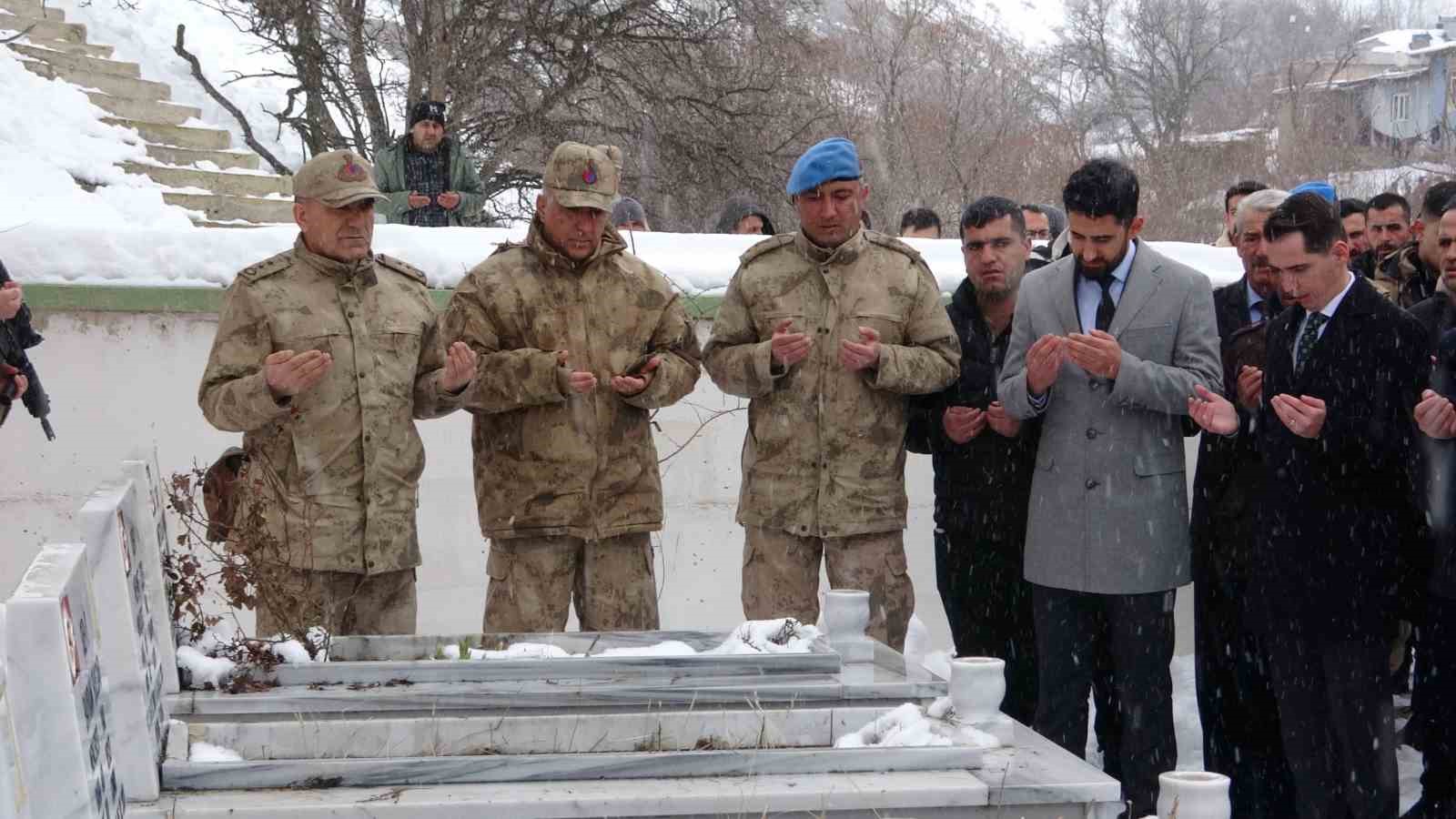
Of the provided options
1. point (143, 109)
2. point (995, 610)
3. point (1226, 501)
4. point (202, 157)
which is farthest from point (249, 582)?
point (143, 109)

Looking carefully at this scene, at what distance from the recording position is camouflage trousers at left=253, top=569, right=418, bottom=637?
15.6 ft

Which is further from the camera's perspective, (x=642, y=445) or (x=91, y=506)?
(x=642, y=445)

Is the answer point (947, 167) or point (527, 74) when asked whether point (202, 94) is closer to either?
point (527, 74)

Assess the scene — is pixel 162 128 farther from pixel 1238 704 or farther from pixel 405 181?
pixel 1238 704

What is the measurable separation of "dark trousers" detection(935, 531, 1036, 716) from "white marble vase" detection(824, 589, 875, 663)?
1343mm

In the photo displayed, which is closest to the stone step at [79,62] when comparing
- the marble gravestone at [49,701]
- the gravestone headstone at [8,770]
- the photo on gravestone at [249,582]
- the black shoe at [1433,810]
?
the photo on gravestone at [249,582]

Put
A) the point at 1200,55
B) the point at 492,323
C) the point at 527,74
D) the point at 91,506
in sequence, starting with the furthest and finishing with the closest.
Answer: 1. the point at 1200,55
2. the point at 527,74
3. the point at 492,323
4. the point at 91,506

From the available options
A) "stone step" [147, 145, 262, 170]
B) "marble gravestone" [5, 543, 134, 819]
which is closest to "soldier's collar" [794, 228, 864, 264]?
"marble gravestone" [5, 543, 134, 819]

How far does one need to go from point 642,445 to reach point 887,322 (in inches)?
35.2

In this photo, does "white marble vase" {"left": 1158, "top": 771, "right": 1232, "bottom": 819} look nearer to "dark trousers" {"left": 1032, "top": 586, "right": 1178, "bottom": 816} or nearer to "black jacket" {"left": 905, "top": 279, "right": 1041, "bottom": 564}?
"dark trousers" {"left": 1032, "top": 586, "right": 1178, "bottom": 816}

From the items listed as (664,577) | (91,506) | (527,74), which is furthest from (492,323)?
(527,74)

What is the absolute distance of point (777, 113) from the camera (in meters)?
18.5

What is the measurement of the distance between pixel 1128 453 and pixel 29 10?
15413 millimetres

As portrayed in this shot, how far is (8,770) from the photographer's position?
6.29 feet
